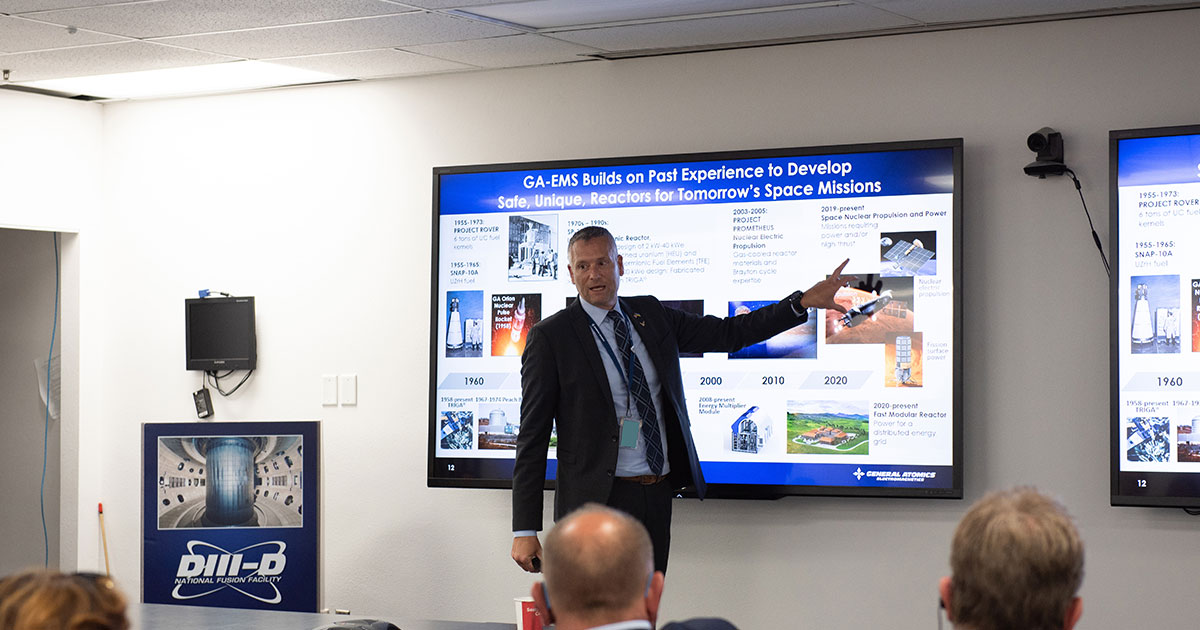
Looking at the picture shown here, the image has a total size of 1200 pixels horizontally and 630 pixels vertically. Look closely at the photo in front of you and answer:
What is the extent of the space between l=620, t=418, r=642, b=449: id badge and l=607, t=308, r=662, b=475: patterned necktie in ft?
0.13

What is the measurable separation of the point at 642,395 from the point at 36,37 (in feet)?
8.38

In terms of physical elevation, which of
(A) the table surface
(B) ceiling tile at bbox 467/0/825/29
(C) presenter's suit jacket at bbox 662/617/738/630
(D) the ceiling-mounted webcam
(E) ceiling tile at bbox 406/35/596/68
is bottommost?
(A) the table surface

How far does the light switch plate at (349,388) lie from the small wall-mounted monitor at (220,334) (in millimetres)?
441

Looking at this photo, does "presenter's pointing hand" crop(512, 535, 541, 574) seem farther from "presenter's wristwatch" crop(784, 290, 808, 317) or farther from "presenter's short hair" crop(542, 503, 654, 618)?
"presenter's short hair" crop(542, 503, 654, 618)

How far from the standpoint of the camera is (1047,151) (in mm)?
4574

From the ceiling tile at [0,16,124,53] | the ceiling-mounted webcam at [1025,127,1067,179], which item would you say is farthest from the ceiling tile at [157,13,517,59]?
the ceiling-mounted webcam at [1025,127,1067,179]

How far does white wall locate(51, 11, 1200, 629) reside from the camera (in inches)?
181

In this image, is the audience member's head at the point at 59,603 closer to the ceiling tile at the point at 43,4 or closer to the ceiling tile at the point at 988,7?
the ceiling tile at the point at 43,4

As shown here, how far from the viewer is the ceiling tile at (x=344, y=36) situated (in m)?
4.66

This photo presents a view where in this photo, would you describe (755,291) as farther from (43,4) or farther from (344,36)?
(43,4)

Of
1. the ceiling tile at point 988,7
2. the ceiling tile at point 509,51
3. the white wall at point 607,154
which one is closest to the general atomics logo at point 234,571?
the white wall at point 607,154

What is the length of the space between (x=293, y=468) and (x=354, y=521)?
0.34 meters

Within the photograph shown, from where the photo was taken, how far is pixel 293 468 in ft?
19.0

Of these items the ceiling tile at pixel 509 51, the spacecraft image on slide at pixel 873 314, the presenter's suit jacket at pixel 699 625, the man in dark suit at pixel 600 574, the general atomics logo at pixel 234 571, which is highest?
the ceiling tile at pixel 509 51
